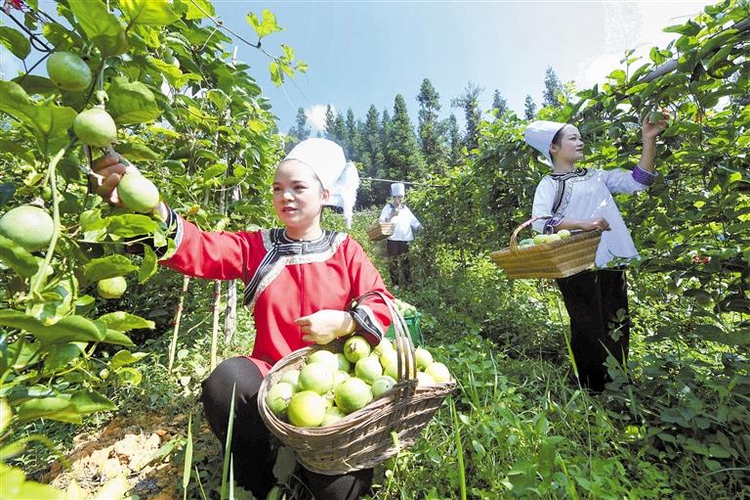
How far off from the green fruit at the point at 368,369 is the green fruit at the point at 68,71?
967 millimetres

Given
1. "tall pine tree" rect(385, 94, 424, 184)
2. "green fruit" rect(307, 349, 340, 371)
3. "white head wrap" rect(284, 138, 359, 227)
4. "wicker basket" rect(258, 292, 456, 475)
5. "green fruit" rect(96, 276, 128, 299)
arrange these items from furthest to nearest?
"tall pine tree" rect(385, 94, 424, 184)
"white head wrap" rect(284, 138, 359, 227)
"green fruit" rect(307, 349, 340, 371)
"wicker basket" rect(258, 292, 456, 475)
"green fruit" rect(96, 276, 128, 299)

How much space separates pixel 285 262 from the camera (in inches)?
58.2

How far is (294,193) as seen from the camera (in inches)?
57.0

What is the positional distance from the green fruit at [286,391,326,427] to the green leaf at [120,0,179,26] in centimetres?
86

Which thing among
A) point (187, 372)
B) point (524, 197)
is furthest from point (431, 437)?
point (524, 197)

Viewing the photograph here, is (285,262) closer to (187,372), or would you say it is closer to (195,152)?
(195,152)

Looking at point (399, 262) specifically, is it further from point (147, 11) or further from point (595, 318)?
point (147, 11)

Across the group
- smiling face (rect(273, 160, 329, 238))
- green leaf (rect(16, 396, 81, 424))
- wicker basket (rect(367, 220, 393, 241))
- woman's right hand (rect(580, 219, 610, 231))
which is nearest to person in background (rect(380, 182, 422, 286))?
wicker basket (rect(367, 220, 393, 241))

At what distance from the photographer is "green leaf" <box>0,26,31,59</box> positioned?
1.96 ft

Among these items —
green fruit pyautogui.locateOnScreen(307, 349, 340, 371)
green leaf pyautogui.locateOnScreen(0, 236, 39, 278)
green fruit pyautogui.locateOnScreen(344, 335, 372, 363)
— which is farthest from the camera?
green fruit pyautogui.locateOnScreen(344, 335, 372, 363)

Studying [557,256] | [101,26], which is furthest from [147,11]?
[557,256]

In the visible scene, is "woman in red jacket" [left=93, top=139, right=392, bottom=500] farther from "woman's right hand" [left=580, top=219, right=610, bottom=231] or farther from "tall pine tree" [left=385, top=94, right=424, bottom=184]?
"tall pine tree" [left=385, top=94, right=424, bottom=184]

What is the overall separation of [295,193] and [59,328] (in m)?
1.02

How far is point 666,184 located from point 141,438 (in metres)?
2.76
